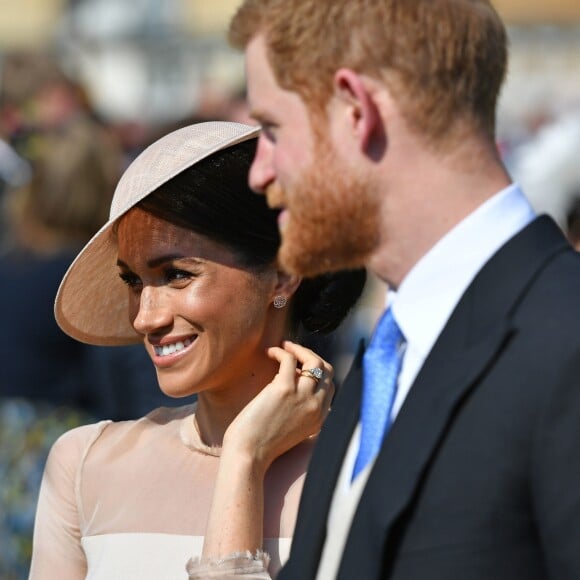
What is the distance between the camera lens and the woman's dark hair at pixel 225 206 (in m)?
3.03

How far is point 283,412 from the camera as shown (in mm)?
2928

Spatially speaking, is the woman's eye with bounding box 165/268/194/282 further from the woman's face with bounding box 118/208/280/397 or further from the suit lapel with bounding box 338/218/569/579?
the suit lapel with bounding box 338/218/569/579

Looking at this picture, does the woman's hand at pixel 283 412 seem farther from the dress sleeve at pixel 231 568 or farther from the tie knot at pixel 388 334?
the tie knot at pixel 388 334

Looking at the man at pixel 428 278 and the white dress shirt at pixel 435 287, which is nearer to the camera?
the man at pixel 428 278

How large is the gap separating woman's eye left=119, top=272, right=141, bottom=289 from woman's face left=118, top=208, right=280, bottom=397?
32 mm

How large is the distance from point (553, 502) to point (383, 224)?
466 millimetres

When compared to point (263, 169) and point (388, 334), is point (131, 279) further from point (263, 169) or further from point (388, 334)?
point (388, 334)

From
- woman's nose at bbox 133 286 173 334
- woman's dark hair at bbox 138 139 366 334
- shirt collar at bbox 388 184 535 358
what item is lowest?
woman's nose at bbox 133 286 173 334

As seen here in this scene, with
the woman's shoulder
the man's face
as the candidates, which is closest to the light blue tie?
the man's face

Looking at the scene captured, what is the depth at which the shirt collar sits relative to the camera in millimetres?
2064

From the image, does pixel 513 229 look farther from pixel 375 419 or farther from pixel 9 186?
pixel 9 186

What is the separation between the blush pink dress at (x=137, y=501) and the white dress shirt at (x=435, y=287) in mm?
758

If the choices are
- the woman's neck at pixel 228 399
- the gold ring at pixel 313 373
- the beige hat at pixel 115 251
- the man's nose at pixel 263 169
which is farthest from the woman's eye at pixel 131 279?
the man's nose at pixel 263 169

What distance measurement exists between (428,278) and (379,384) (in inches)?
7.3
